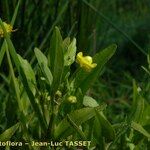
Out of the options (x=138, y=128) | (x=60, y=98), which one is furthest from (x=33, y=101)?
(x=138, y=128)

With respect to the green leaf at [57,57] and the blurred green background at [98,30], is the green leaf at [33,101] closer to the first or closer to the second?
the green leaf at [57,57]

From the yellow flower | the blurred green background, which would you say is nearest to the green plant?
the yellow flower

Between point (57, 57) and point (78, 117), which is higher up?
point (57, 57)

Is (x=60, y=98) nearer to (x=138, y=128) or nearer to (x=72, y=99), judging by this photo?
(x=72, y=99)

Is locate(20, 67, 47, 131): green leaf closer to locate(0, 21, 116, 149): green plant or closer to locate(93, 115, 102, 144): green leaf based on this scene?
locate(0, 21, 116, 149): green plant

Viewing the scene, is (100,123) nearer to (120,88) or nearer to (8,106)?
(8,106)

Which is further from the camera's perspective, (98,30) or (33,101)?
(98,30)

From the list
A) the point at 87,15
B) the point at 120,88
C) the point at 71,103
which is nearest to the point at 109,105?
the point at 120,88
